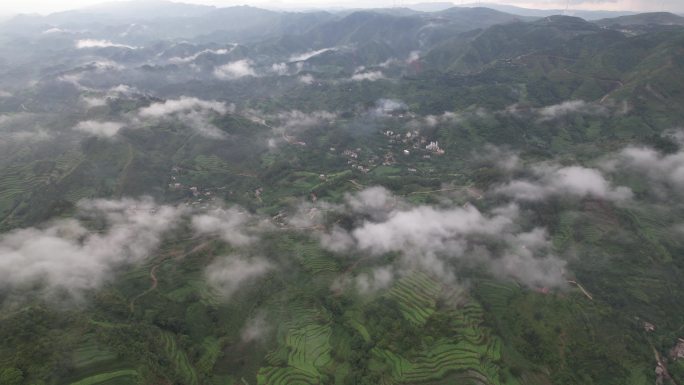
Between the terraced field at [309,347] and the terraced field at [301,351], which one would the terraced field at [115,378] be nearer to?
the terraced field at [301,351]

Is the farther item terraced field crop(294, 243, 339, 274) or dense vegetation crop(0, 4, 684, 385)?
terraced field crop(294, 243, 339, 274)

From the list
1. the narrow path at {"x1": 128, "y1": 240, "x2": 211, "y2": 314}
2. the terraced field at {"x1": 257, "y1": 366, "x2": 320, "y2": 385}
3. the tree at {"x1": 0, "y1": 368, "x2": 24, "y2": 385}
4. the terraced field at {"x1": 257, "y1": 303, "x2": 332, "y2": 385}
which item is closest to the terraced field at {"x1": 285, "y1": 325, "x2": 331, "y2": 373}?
the terraced field at {"x1": 257, "y1": 303, "x2": 332, "y2": 385}

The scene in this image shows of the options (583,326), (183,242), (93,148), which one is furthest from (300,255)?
(93,148)

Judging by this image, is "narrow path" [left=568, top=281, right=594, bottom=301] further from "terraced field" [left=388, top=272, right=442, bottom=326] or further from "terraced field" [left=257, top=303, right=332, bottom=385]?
"terraced field" [left=257, top=303, right=332, bottom=385]

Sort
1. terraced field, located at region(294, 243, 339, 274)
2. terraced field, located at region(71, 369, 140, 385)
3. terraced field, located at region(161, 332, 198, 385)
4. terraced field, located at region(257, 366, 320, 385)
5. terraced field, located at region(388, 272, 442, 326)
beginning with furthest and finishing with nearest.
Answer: terraced field, located at region(294, 243, 339, 274), terraced field, located at region(388, 272, 442, 326), terraced field, located at region(257, 366, 320, 385), terraced field, located at region(161, 332, 198, 385), terraced field, located at region(71, 369, 140, 385)

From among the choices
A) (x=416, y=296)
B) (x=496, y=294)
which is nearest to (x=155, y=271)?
(x=416, y=296)

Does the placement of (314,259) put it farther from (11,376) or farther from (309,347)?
(11,376)

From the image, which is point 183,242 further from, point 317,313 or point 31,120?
point 31,120

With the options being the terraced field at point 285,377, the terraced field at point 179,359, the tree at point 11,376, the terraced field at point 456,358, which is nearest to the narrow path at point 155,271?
the terraced field at point 179,359
